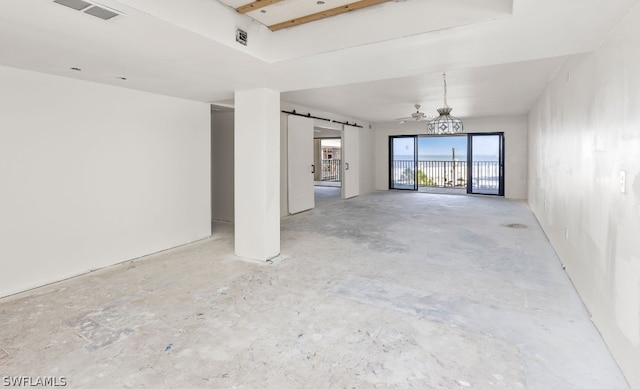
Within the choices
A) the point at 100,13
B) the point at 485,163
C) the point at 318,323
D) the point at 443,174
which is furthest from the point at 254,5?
the point at 443,174

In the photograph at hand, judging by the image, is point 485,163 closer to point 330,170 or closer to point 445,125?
point 445,125

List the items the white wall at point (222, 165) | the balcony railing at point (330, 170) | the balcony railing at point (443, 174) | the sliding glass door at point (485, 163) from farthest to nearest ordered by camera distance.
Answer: the balcony railing at point (330, 170) → the balcony railing at point (443, 174) → the sliding glass door at point (485, 163) → the white wall at point (222, 165)

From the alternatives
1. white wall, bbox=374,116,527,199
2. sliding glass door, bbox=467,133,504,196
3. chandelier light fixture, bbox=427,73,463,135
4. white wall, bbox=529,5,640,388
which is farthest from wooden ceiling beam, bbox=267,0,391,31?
sliding glass door, bbox=467,133,504,196

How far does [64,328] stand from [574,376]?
3189 millimetres

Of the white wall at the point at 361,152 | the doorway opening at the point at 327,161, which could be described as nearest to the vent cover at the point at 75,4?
the white wall at the point at 361,152

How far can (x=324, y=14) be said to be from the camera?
7.67 ft

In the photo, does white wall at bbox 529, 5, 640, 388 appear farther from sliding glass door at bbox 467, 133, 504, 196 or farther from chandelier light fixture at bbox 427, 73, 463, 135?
sliding glass door at bbox 467, 133, 504, 196

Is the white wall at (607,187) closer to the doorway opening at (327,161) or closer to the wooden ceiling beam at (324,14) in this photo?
the wooden ceiling beam at (324,14)

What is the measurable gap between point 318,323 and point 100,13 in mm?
2287

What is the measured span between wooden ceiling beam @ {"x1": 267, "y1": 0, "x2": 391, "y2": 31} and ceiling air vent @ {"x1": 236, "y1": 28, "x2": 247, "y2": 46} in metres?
0.30

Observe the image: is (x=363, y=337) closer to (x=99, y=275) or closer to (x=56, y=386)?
(x=56, y=386)

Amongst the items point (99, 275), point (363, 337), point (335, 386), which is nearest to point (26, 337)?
point (99, 275)

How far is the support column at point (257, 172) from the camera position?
3.64 m

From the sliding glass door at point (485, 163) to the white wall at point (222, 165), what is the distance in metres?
7.09
